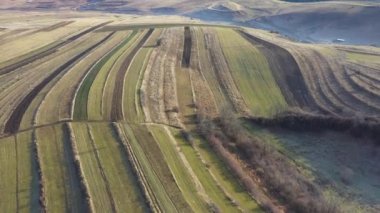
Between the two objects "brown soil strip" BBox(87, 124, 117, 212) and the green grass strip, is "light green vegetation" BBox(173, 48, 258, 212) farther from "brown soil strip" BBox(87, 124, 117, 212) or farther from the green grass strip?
the green grass strip

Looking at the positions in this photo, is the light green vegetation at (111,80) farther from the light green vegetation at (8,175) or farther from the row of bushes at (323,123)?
the row of bushes at (323,123)

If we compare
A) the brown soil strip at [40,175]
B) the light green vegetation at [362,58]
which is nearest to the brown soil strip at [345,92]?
the light green vegetation at [362,58]

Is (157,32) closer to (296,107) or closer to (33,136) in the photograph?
(296,107)

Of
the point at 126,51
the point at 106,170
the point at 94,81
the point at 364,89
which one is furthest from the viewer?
the point at 126,51

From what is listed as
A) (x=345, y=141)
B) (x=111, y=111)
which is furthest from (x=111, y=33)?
(x=345, y=141)

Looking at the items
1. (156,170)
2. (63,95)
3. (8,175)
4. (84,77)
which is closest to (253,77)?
(84,77)

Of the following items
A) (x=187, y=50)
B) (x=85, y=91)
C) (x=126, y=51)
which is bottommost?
(x=85, y=91)

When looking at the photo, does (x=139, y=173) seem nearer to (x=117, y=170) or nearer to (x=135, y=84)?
(x=117, y=170)
